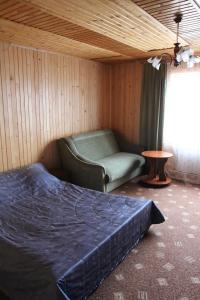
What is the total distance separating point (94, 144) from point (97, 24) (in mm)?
2564

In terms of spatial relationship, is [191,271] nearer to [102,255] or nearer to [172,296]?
[172,296]

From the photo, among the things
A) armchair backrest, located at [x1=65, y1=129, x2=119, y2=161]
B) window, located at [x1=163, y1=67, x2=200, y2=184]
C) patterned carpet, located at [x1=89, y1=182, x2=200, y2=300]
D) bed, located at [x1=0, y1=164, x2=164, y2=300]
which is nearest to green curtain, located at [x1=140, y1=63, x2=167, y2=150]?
window, located at [x1=163, y1=67, x2=200, y2=184]

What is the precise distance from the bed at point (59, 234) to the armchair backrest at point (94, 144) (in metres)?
1.10

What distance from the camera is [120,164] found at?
4355mm

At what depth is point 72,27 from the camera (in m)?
2.72

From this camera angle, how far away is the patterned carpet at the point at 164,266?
2.05 m

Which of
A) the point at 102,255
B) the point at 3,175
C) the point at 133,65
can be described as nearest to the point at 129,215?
the point at 102,255

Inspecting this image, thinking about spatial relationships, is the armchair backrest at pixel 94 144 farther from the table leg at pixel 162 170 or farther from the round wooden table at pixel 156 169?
the table leg at pixel 162 170

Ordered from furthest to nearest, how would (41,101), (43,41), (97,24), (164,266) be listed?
Answer: (41,101) < (43,41) < (97,24) < (164,266)

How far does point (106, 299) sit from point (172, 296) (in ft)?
1.75

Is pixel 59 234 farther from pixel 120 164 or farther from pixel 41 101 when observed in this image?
pixel 41 101

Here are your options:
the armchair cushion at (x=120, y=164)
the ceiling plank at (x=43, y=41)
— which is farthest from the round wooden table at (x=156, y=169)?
the ceiling plank at (x=43, y=41)

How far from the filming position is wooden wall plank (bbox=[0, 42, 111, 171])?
351cm

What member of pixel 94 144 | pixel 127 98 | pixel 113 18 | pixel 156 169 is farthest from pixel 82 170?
pixel 113 18
